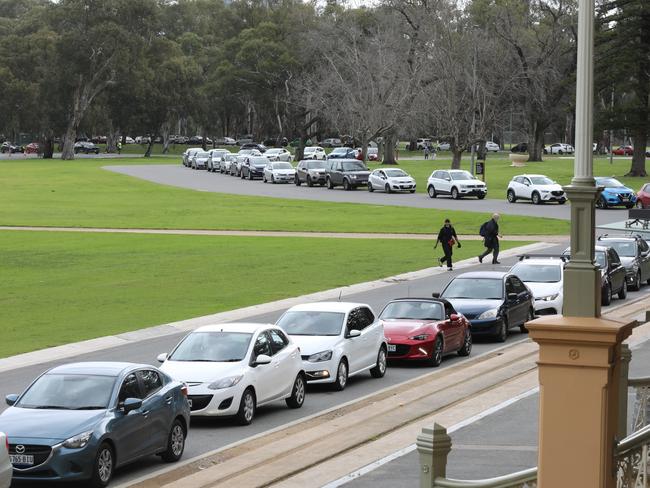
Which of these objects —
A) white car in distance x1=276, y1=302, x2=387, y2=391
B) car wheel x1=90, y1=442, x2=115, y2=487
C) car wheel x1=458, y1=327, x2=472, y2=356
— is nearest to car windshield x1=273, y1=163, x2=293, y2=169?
car wheel x1=458, y1=327, x2=472, y2=356

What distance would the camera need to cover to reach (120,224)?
185 ft

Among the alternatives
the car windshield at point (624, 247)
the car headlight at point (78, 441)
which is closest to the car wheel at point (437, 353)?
the car headlight at point (78, 441)

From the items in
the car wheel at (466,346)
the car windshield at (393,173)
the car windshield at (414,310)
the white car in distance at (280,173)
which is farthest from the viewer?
the white car in distance at (280,173)

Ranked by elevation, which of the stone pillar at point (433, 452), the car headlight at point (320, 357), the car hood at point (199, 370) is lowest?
the car headlight at point (320, 357)

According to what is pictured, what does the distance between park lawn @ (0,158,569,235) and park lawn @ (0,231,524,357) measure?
5.51 meters

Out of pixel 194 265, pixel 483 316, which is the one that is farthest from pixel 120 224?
pixel 483 316

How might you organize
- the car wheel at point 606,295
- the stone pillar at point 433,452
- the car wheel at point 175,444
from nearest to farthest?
the stone pillar at point 433,452
the car wheel at point 175,444
the car wheel at point 606,295

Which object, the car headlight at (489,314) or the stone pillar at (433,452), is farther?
the car headlight at (489,314)

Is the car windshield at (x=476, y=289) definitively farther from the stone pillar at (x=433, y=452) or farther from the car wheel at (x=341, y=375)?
the stone pillar at (x=433, y=452)

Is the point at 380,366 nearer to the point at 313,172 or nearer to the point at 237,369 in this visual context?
the point at 237,369

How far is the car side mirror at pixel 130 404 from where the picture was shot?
15.1 m

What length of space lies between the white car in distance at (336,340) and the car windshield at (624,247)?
1533cm

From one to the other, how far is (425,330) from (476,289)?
15.9ft

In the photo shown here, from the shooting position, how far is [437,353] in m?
24.5
